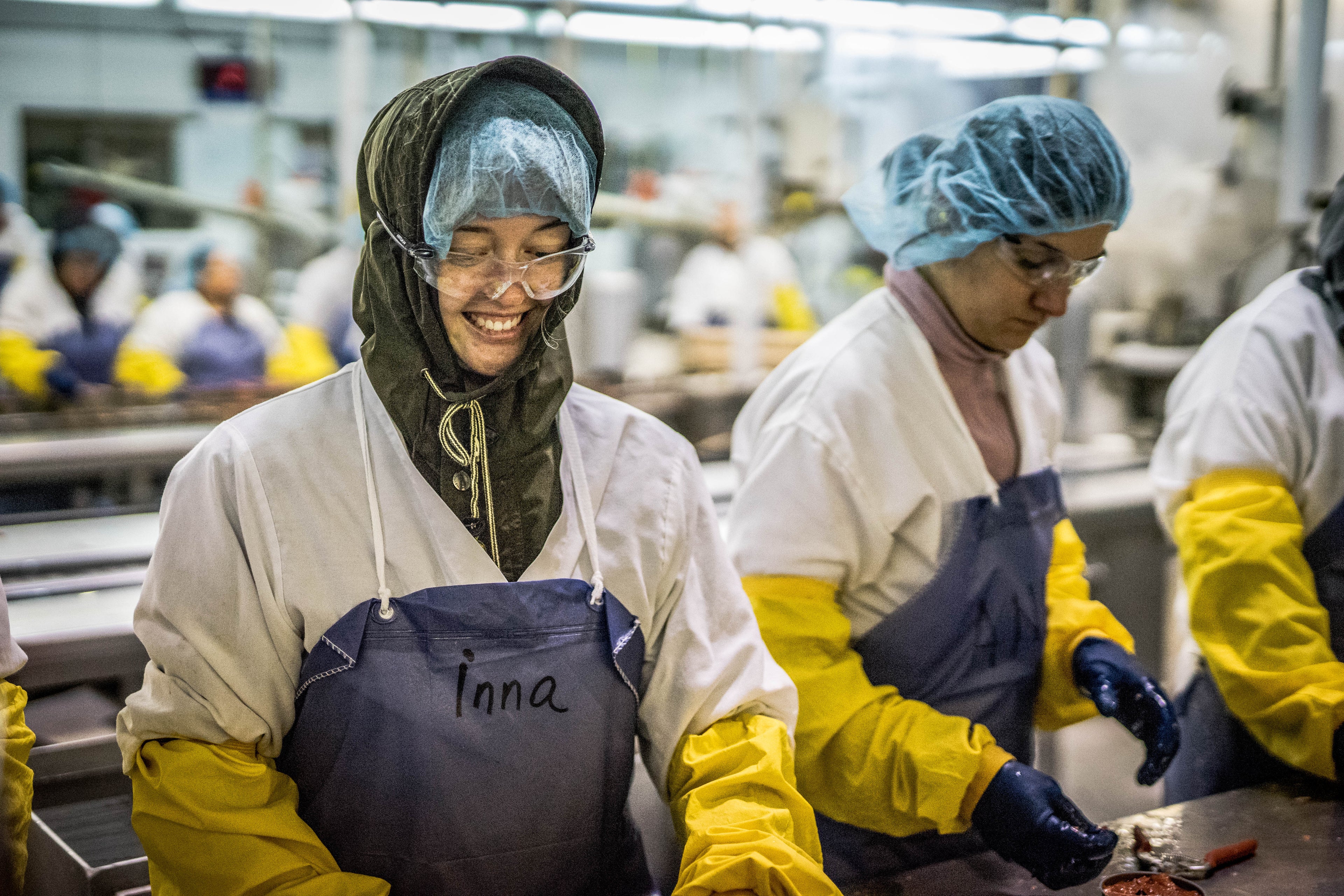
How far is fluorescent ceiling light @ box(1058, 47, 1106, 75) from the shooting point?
4.29 metres

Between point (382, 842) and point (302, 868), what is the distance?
0.10 metres

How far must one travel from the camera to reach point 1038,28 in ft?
14.5

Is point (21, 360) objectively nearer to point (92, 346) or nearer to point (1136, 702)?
point (92, 346)

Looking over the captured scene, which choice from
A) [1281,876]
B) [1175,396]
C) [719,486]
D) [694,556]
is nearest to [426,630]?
[694,556]

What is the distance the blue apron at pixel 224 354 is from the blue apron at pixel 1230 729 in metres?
4.09

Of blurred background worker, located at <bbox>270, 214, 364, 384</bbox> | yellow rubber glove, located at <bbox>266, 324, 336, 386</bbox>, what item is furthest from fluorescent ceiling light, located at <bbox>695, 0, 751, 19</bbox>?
yellow rubber glove, located at <bbox>266, 324, 336, 386</bbox>

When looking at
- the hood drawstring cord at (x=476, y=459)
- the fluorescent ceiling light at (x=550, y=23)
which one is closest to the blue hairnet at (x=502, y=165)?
the hood drawstring cord at (x=476, y=459)

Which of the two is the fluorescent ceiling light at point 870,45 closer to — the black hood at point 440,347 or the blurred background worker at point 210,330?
the blurred background worker at point 210,330

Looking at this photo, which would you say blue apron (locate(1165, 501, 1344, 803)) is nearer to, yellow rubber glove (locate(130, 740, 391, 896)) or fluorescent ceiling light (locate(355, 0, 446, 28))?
yellow rubber glove (locate(130, 740, 391, 896))

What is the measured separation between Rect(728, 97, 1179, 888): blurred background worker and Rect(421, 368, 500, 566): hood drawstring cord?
389mm

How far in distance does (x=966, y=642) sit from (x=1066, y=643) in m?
0.21

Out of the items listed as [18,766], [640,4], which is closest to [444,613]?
[18,766]

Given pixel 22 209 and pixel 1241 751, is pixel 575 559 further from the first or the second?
pixel 22 209

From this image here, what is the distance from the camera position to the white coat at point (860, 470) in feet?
4.47
